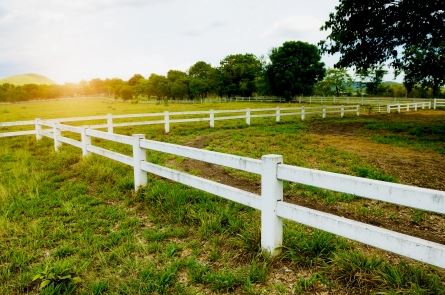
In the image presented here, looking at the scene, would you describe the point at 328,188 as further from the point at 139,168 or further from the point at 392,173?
the point at 392,173

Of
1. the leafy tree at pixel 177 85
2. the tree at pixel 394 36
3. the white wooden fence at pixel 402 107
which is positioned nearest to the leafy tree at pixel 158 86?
the leafy tree at pixel 177 85

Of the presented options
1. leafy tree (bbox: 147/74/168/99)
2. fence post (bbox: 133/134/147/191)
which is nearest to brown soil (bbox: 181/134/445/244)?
fence post (bbox: 133/134/147/191)

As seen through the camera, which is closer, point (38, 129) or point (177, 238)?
point (177, 238)

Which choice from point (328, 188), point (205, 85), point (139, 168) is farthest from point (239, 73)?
point (328, 188)

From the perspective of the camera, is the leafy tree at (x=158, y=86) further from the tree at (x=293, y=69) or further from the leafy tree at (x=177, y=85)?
the tree at (x=293, y=69)

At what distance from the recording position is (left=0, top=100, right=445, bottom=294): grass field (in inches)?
139

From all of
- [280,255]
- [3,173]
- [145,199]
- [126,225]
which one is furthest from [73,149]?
[280,255]

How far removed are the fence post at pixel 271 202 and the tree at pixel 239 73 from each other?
258 ft

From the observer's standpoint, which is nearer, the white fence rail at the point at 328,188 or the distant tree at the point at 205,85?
the white fence rail at the point at 328,188

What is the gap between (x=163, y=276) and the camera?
12.2 feet

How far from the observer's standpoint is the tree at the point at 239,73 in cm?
8269

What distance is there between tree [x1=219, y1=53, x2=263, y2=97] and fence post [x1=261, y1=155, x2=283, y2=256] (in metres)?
78.6

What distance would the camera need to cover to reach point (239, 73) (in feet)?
277

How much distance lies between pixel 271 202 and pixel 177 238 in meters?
1.61
